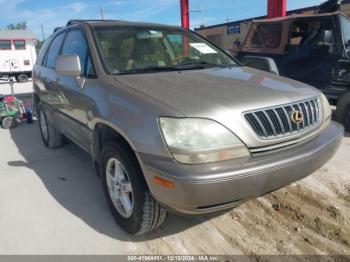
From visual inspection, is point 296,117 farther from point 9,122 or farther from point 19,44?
point 19,44

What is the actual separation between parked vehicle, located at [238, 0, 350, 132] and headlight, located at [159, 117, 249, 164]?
3.58m

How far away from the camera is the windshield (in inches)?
119

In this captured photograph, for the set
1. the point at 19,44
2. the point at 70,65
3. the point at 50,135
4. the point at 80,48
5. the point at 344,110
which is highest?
the point at 19,44

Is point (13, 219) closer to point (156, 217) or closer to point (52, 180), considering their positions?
point (52, 180)

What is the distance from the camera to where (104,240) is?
2.63 m

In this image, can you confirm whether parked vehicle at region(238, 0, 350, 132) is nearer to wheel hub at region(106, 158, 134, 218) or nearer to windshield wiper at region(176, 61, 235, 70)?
windshield wiper at region(176, 61, 235, 70)

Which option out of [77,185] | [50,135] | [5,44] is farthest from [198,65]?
[5,44]

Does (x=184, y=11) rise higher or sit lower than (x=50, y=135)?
higher

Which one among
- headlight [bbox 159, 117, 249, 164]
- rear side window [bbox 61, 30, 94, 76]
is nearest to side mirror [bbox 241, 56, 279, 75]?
rear side window [bbox 61, 30, 94, 76]

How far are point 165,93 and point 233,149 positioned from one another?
641mm

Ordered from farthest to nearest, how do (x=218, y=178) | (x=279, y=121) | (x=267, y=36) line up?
(x=267, y=36) → (x=279, y=121) → (x=218, y=178)

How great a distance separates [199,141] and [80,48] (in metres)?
1.96

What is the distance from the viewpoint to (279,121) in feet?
7.41

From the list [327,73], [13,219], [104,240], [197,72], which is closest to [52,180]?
[13,219]
